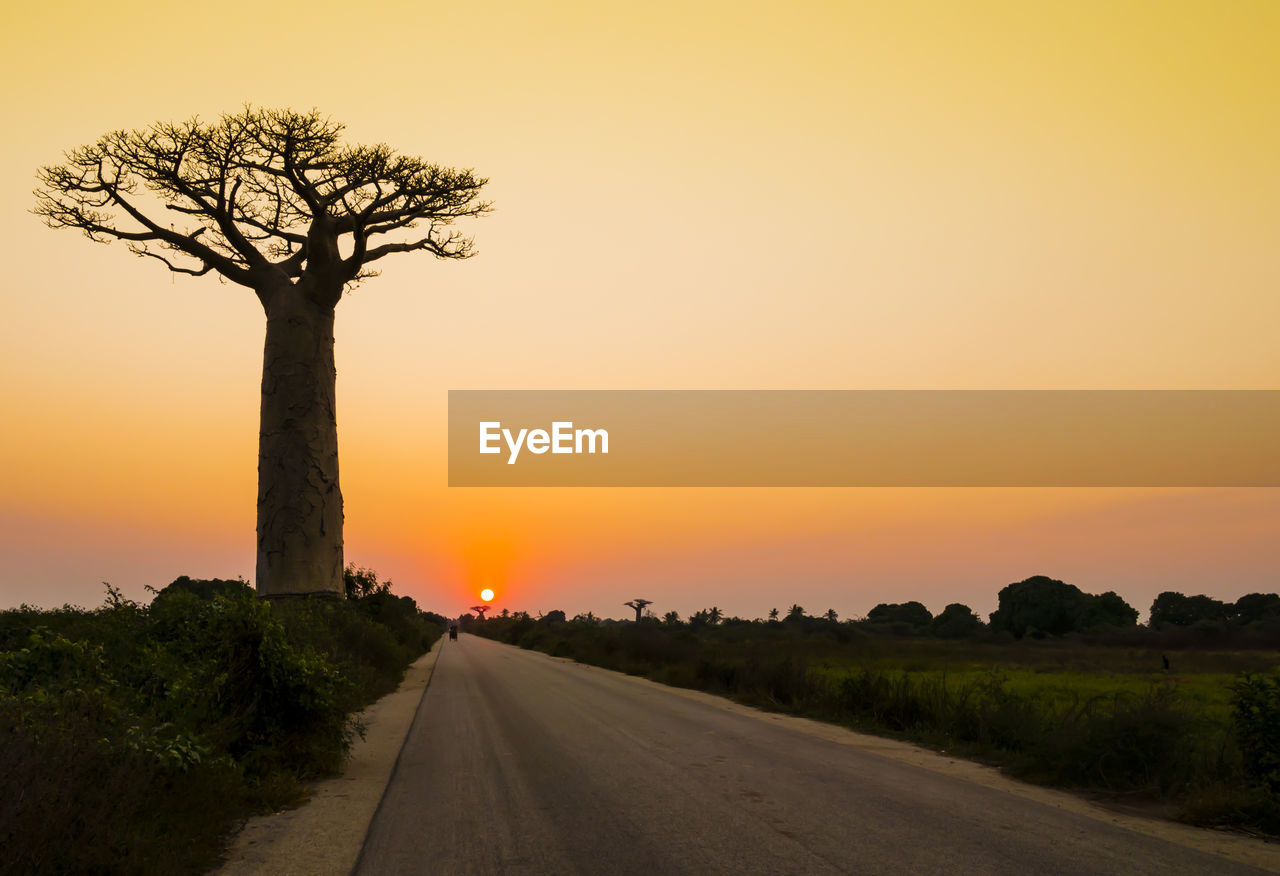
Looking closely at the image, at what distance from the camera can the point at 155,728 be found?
24.4 feet

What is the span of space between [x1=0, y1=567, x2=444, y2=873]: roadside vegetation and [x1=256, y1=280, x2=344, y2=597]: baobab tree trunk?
1209 centimetres

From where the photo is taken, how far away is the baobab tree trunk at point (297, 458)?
2466cm

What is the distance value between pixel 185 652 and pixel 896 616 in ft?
375

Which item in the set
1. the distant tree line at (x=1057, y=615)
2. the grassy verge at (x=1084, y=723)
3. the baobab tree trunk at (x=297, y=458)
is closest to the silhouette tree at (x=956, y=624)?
the distant tree line at (x=1057, y=615)

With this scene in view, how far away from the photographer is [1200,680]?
116 feet

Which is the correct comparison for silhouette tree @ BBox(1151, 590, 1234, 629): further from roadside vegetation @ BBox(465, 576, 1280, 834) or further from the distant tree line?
roadside vegetation @ BBox(465, 576, 1280, 834)

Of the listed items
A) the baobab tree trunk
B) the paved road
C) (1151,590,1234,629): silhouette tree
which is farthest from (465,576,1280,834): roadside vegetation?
(1151,590,1234,629): silhouette tree

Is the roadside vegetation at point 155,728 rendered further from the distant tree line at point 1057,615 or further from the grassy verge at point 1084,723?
the distant tree line at point 1057,615

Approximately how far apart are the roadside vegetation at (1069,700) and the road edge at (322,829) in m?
7.85

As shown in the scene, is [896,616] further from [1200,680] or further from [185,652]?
[185,652]

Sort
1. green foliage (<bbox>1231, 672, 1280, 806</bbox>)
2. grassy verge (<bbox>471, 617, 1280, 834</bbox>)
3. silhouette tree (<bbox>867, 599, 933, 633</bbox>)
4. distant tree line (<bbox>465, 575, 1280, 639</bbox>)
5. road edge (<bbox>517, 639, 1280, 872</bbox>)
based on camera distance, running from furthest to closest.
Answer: silhouette tree (<bbox>867, 599, 933, 633</bbox>)
distant tree line (<bbox>465, 575, 1280, 639</bbox>)
grassy verge (<bbox>471, 617, 1280, 834</bbox>)
green foliage (<bbox>1231, 672, 1280, 806</bbox>)
road edge (<bbox>517, 639, 1280, 872</bbox>)

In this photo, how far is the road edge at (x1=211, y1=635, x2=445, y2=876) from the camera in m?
6.54

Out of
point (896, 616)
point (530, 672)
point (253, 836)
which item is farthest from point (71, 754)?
point (896, 616)

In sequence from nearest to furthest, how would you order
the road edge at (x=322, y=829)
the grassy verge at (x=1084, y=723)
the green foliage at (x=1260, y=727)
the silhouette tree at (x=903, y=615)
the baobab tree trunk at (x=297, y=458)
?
the road edge at (x=322, y=829) → the green foliage at (x=1260, y=727) → the grassy verge at (x=1084, y=723) → the baobab tree trunk at (x=297, y=458) → the silhouette tree at (x=903, y=615)
